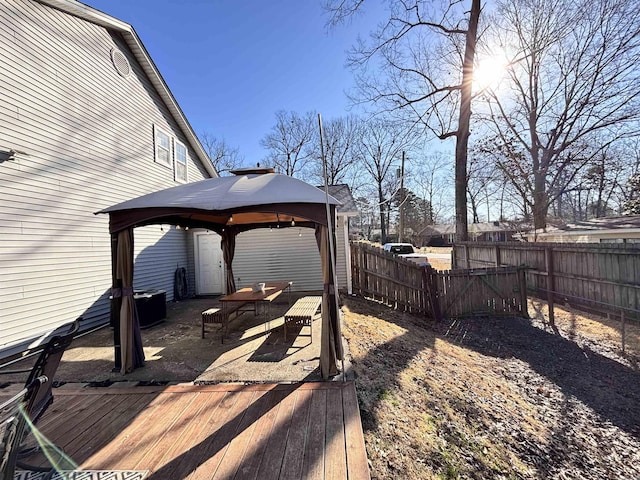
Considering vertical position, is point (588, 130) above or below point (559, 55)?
below

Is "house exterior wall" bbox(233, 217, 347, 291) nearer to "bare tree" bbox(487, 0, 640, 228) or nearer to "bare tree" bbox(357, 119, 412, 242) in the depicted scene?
"bare tree" bbox(487, 0, 640, 228)

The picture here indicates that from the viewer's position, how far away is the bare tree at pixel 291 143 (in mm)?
26453

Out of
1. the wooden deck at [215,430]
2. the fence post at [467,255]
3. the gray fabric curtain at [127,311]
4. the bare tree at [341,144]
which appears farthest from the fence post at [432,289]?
the bare tree at [341,144]

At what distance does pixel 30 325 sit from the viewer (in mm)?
4875

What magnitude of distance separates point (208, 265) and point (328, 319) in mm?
7568

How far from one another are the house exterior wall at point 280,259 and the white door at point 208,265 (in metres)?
0.70

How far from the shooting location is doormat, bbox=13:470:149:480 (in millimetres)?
2105

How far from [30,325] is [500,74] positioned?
1837cm

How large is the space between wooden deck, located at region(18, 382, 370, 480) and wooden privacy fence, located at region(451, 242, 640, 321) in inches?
225

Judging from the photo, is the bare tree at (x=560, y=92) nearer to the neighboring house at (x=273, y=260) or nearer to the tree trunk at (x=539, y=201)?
the tree trunk at (x=539, y=201)

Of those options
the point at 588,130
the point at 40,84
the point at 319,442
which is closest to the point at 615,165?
the point at 588,130

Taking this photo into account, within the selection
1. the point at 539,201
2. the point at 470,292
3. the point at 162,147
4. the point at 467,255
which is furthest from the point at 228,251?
the point at 539,201

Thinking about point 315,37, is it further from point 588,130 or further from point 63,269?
point 588,130

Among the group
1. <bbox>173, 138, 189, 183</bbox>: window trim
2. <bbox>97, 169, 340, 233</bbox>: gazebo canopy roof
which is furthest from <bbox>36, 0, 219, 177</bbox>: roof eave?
<bbox>97, 169, 340, 233</bbox>: gazebo canopy roof
